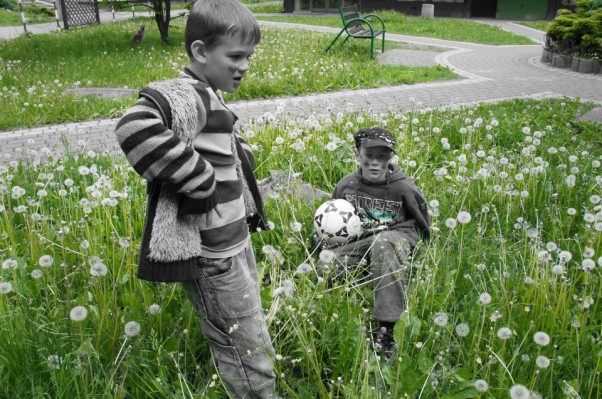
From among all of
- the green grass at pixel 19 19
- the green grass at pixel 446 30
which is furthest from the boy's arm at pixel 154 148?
the green grass at pixel 19 19

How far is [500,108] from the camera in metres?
7.84

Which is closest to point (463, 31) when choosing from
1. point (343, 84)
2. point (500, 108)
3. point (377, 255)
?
point (343, 84)

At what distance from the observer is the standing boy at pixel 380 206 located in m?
3.27

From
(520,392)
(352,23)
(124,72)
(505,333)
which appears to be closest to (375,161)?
(505,333)

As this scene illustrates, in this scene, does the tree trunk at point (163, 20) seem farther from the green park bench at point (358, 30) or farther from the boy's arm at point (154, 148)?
the boy's arm at point (154, 148)

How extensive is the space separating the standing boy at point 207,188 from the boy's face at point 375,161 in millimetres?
1274

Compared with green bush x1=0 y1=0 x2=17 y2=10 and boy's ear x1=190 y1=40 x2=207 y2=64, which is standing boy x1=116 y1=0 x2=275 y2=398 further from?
green bush x1=0 y1=0 x2=17 y2=10

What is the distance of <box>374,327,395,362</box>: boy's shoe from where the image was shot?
9.32 ft

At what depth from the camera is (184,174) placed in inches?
72.6

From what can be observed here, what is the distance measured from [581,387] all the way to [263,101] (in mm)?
7080

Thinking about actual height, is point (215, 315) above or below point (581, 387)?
above

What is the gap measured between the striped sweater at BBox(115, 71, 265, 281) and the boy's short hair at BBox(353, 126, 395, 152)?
4.20ft

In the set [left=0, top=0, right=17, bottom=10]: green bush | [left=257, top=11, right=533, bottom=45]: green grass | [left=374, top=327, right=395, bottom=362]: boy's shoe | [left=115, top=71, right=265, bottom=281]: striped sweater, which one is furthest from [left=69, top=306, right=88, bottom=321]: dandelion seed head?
[left=0, top=0, right=17, bottom=10]: green bush

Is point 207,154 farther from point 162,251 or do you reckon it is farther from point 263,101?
point 263,101
